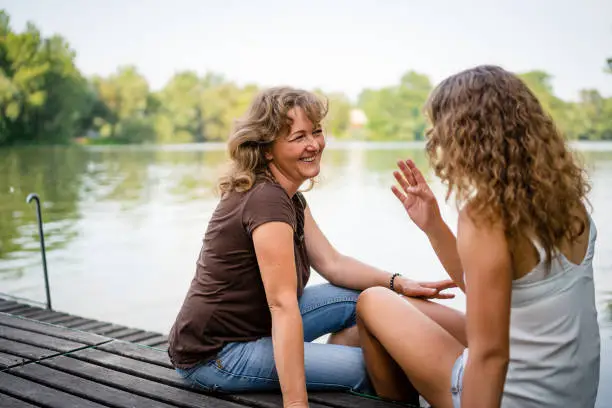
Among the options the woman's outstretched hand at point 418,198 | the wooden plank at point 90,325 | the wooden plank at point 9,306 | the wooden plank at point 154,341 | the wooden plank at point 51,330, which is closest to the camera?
the woman's outstretched hand at point 418,198

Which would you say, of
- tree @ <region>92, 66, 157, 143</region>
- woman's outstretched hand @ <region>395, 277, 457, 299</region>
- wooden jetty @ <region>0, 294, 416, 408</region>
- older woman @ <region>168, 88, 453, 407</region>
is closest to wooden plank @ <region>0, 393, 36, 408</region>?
wooden jetty @ <region>0, 294, 416, 408</region>

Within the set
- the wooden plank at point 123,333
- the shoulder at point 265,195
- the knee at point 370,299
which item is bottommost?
the wooden plank at point 123,333

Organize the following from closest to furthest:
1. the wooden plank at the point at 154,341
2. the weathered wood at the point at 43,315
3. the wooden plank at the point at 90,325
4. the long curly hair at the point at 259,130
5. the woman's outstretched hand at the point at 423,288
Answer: the long curly hair at the point at 259,130, the woman's outstretched hand at the point at 423,288, the wooden plank at the point at 154,341, the wooden plank at the point at 90,325, the weathered wood at the point at 43,315

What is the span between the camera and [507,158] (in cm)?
161

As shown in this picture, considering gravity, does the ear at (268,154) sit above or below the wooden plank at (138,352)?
above

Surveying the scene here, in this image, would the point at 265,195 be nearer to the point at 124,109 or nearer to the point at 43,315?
the point at 43,315

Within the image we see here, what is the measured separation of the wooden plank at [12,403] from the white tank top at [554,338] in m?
1.59

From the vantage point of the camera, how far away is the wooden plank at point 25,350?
2.76 m

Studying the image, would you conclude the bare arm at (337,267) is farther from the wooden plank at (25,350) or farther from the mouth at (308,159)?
the wooden plank at (25,350)

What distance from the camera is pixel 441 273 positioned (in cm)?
792

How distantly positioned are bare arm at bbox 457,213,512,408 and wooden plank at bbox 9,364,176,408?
3.72 feet

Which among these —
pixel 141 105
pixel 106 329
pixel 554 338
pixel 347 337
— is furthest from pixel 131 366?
pixel 141 105

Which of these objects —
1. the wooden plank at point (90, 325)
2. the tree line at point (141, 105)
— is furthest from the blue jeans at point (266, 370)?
the tree line at point (141, 105)

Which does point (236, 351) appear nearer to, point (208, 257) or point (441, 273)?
point (208, 257)
